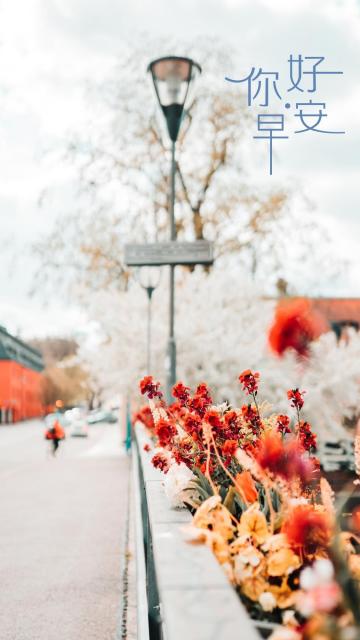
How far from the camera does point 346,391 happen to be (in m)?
27.0

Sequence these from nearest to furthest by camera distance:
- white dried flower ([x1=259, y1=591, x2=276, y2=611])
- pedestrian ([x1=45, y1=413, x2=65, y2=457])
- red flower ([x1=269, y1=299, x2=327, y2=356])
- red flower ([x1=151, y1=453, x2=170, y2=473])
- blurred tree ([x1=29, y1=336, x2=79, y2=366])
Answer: red flower ([x1=269, y1=299, x2=327, y2=356]) < white dried flower ([x1=259, y1=591, x2=276, y2=611]) < red flower ([x1=151, y1=453, x2=170, y2=473]) < pedestrian ([x1=45, y1=413, x2=65, y2=457]) < blurred tree ([x1=29, y1=336, x2=79, y2=366])

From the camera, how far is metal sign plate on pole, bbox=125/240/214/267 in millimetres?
9570

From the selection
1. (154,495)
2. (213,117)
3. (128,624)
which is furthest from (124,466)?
(154,495)

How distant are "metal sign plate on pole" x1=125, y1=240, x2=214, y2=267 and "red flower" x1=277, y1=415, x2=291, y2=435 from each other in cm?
419

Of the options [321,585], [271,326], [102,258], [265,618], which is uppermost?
[102,258]

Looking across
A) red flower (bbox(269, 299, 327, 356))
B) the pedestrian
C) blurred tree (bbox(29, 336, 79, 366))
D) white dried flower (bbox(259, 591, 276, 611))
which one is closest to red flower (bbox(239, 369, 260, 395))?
white dried flower (bbox(259, 591, 276, 611))

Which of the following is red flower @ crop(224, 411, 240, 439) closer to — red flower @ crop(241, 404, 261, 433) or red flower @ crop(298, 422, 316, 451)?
red flower @ crop(241, 404, 261, 433)

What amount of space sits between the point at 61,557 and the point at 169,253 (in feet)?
11.8

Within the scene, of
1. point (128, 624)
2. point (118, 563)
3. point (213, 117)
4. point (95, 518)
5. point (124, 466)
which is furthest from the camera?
point (213, 117)

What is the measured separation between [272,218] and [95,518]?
17787 mm

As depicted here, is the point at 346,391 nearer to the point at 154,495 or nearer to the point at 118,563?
the point at 118,563

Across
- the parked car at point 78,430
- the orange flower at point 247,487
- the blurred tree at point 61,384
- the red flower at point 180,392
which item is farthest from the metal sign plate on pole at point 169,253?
the blurred tree at point 61,384

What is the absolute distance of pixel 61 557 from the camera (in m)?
9.62

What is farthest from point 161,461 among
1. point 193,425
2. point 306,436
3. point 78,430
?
point 78,430
